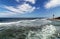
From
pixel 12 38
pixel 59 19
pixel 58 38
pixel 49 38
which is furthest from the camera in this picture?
pixel 59 19

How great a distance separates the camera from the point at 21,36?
30.3 ft

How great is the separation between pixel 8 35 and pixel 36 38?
1893mm

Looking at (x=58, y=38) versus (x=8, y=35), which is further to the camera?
(x=58, y=38)

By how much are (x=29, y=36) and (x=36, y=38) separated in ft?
1.62

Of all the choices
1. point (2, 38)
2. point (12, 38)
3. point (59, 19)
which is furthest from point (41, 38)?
point (59, 19)

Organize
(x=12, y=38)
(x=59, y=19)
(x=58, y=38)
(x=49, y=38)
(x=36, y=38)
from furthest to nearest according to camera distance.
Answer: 1. (x=59, y=19)
2. (x=58, y=38)
3. (x=49, y=38)
4. (x=36, y=38)
5. (x=12, y=38)

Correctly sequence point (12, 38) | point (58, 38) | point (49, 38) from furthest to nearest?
point (58, 38) < point (49, 38) < point (12, 38)

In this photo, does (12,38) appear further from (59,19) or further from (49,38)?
(59,19)

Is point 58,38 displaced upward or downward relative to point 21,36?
downward

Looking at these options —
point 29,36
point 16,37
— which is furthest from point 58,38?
point 16,37

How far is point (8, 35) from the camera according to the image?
933cm

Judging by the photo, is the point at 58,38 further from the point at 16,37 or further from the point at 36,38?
the point at 16,37

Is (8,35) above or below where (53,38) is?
above

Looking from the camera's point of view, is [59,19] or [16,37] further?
[59,19]
